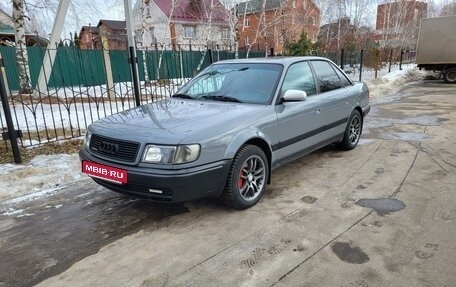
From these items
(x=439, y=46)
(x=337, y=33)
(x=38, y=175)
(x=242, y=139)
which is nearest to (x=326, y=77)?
(x=242, y=139)

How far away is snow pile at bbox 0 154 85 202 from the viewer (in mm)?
4441

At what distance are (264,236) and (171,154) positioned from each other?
1.13 m

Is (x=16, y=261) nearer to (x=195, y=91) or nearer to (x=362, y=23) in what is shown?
(x=195, y=91)

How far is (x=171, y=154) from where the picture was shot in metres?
3.10

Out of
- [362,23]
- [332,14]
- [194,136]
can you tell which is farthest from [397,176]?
[362,23]

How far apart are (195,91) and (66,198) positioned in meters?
2.10

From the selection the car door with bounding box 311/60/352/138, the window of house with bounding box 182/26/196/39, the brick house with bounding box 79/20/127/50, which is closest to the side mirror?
the car door with bounding box 311/60/352/138

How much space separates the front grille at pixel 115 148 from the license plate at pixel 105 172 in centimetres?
11

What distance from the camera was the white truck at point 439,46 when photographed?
1667cm

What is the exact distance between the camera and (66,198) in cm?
426

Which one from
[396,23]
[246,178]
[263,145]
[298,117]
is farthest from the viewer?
[396,23]

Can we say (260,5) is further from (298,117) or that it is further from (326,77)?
(298,117)

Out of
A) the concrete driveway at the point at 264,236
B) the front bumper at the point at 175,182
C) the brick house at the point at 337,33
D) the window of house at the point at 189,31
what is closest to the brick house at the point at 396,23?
the brick house at the point at 337,33

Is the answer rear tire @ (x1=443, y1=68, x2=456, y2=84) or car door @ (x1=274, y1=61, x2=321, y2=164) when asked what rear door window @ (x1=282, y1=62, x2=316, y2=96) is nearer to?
car door @ (x1=274, y1=61, x2=321, y2=164)
